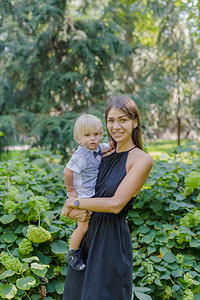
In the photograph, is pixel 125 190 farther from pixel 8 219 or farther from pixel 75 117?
pixel 75 117

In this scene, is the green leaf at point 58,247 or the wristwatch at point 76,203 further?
the green leaf at point 58,247

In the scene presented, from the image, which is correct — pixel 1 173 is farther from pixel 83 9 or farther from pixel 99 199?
pixel 83 9

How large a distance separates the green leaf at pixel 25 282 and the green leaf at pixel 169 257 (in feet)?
3.39

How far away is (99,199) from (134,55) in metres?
5.96

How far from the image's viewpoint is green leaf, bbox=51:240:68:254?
2.07 metres

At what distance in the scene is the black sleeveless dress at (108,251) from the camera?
4.74ft

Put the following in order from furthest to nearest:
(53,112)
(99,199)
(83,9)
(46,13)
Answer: (53,112) < (83,9) < (46,13) < (99,199)

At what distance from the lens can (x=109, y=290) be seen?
1.44 metres

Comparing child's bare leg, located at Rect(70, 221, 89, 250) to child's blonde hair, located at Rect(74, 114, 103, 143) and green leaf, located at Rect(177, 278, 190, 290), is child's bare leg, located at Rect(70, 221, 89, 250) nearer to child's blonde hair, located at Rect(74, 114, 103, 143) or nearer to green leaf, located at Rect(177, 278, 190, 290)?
child's blonde hair, located at Rect(74, 114, 103, 143)

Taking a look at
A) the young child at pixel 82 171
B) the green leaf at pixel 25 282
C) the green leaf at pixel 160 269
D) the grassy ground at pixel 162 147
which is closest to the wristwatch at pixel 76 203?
the young child at pixel 82 171

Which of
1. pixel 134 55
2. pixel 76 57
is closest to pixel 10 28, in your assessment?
pixel 76 57

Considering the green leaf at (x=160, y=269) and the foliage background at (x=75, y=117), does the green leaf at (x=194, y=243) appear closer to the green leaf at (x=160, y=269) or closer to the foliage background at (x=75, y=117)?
the foliage background at (x=75, y=117)

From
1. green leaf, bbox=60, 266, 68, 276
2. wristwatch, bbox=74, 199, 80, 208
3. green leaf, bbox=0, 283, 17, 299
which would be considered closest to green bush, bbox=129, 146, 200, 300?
green leaf, bbox=60, 266, 68, 276

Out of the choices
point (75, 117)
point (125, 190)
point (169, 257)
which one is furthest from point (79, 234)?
point (75, 117)
